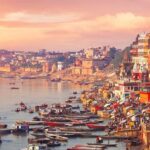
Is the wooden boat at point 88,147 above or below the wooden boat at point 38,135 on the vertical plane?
below

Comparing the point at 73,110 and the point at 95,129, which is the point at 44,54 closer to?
the point at 73,110

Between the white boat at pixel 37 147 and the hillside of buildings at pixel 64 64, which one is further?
the hillside of buildings at pixel 64 64

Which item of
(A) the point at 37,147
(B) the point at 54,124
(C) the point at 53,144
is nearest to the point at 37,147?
Result: (A) the point at 37,147

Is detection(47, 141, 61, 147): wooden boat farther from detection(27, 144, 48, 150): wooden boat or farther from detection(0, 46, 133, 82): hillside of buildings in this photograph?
A: detection(0, 46, 133, 82): hillside of buildings

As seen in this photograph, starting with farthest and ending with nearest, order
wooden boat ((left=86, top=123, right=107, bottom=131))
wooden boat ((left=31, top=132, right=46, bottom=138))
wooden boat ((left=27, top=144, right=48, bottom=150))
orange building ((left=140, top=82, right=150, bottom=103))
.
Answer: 1. orange building ((left=140, top=82, right=150, bottom=103))
2. wooden boat ((left=86, top=123, right=107, bottom=131))
3. wooden boat ((left=31, top=132, right=46, bottom=138))
4. wooden boat ((left=27, top=144, right=48, bottom=150))

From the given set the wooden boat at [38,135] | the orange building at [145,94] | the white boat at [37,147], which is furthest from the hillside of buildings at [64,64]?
the white boat at [37,147]

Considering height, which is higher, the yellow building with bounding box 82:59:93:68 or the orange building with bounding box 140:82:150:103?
the yellow building with bounding box 82:59:93:68

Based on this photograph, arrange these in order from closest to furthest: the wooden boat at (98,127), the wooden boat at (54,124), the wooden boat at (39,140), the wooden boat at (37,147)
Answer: the wooden boat at (37,147), the wooden boat at (39,140), the wooden boat at (98,127), the wooden boat at (54,124)

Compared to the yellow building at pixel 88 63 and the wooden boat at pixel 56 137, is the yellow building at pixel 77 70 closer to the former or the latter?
the yellow building at pixel 88 63

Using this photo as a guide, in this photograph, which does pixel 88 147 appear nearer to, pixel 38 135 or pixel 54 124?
pixel 38 135

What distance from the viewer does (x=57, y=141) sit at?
80.4 feet

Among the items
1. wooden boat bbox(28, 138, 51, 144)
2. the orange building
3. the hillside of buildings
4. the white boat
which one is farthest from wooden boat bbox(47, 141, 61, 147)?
the hillside of buildings

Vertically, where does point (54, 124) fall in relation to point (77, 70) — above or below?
below

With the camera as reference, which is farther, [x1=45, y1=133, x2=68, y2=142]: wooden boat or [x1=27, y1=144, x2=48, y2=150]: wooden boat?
[x1=45, y1=133, x2=68, y2=142]: wooden boat
